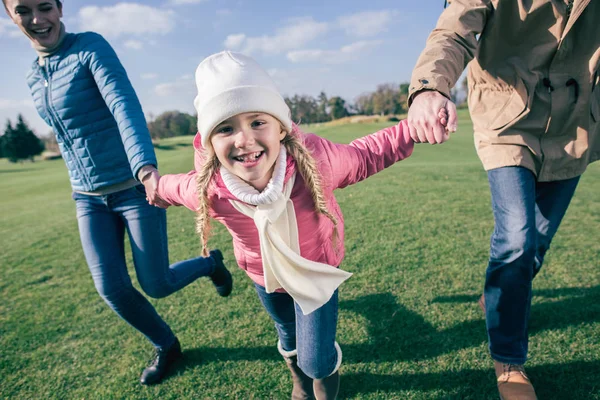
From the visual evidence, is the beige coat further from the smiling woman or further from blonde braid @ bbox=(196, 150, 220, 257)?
Result: the smiling woman

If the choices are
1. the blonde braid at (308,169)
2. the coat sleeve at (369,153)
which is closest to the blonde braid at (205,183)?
the blonde braid at (308,169)

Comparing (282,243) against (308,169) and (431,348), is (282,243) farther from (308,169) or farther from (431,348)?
(431,348)

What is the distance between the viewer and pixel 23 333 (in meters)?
3.37

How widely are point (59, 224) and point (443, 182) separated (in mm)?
6953

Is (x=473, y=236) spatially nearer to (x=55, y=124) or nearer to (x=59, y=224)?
(x=55, y=124)

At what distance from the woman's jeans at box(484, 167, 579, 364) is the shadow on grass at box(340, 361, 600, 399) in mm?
220

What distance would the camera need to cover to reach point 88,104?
246 cm

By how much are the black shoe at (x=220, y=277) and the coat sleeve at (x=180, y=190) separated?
132 cm

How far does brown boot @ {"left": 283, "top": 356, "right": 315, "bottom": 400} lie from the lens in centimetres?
231

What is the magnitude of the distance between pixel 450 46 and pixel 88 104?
6.98ft

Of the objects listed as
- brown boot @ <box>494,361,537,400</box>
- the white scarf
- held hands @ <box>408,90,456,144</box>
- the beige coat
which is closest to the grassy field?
brown boot @ <box>494,361,537,400</box>

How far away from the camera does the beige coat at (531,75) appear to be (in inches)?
74.5

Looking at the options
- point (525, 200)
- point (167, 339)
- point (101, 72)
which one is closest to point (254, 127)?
point (101, 72)

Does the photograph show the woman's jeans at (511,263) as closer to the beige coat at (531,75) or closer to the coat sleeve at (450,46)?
the beige coat at (531,75)
